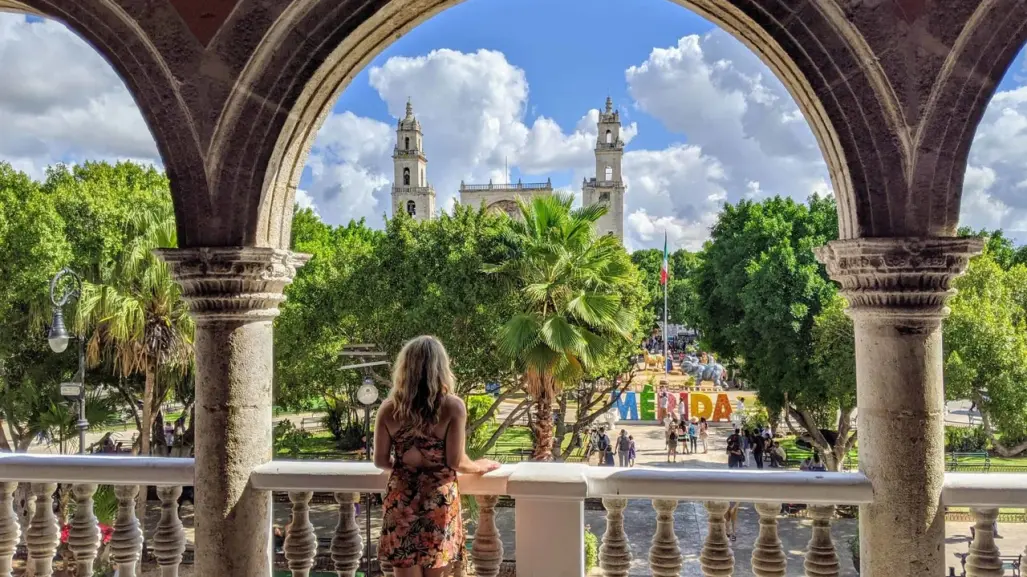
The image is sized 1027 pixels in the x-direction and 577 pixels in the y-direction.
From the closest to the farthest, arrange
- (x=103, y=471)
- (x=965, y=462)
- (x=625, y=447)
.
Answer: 1. (x=103, y=471)
2. (x=625, y=447)
3. (x=965, y=462)

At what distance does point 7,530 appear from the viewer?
3.68 m

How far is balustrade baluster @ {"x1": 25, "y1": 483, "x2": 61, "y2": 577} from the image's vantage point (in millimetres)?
3660

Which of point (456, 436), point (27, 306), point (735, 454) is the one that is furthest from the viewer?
point (735, 454)

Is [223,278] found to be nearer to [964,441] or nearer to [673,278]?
[964,441]

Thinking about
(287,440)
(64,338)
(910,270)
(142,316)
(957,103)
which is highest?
(957,103)

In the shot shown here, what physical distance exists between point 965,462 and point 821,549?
18.5 meters

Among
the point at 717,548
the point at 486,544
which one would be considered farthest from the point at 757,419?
the point at 486,544

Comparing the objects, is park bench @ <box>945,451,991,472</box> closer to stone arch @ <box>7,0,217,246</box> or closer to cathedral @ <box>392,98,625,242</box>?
stone arch @ <box>7,0,217,246</box>

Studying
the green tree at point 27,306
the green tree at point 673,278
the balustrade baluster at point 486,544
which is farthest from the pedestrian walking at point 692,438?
the green tree at point 673,278

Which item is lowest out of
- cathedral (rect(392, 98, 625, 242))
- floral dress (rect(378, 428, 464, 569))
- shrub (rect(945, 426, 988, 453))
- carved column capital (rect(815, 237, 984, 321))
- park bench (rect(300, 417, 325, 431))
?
park bench (rect(300, 417, 325, 431))

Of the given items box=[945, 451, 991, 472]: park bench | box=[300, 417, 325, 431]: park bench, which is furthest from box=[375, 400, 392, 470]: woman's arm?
box=[300, 417, 325, 431]: park bench

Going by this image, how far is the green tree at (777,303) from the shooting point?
1661 cm

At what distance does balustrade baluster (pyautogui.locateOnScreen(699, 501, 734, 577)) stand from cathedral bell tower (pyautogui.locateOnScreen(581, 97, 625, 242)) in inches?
2749

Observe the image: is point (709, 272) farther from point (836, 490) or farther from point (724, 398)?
point (836, 490)
